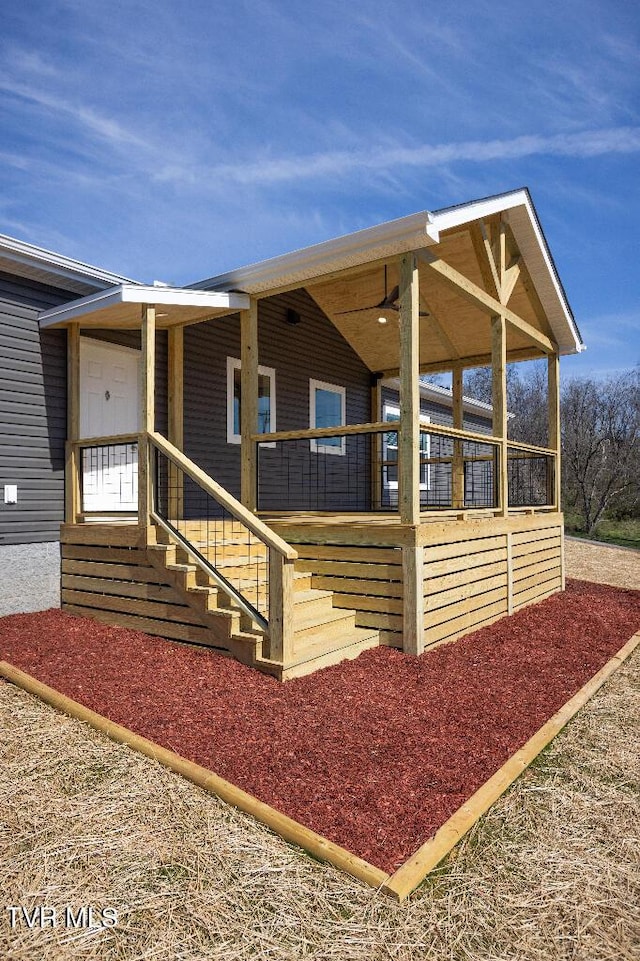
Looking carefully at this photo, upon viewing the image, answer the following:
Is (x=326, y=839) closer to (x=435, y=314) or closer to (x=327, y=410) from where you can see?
(x=435, y=314)

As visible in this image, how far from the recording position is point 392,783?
3264 millimetres

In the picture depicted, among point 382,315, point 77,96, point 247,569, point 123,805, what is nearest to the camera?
point 123,805

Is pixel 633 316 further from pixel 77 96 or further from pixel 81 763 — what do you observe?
pixel 81 763

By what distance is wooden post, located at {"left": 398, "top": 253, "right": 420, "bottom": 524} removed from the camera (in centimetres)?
566

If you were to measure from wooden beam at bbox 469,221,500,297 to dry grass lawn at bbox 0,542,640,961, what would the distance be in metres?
5.72

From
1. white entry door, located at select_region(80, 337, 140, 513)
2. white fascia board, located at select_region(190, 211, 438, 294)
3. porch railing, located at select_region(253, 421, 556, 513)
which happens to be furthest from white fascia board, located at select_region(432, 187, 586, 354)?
white entry door, located at select_region(80, 337, 140, 513)

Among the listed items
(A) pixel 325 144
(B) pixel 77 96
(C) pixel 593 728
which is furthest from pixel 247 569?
(A) pixel 325 144

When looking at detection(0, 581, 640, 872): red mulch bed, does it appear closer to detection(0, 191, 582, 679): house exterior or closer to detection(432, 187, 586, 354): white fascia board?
detection(0, 191, 582, 679): house exterior

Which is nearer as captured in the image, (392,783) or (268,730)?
(392,783)

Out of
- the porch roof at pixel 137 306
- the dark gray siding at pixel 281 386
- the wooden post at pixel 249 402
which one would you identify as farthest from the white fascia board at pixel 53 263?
the wooden post at pixel 249 402

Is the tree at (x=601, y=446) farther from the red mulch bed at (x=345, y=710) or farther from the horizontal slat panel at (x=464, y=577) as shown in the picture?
the red mulch bed at (x=345, y=710)

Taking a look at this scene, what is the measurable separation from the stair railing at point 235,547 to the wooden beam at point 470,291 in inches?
117

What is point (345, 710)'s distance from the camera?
166 inches

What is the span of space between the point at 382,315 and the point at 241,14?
5682mm
